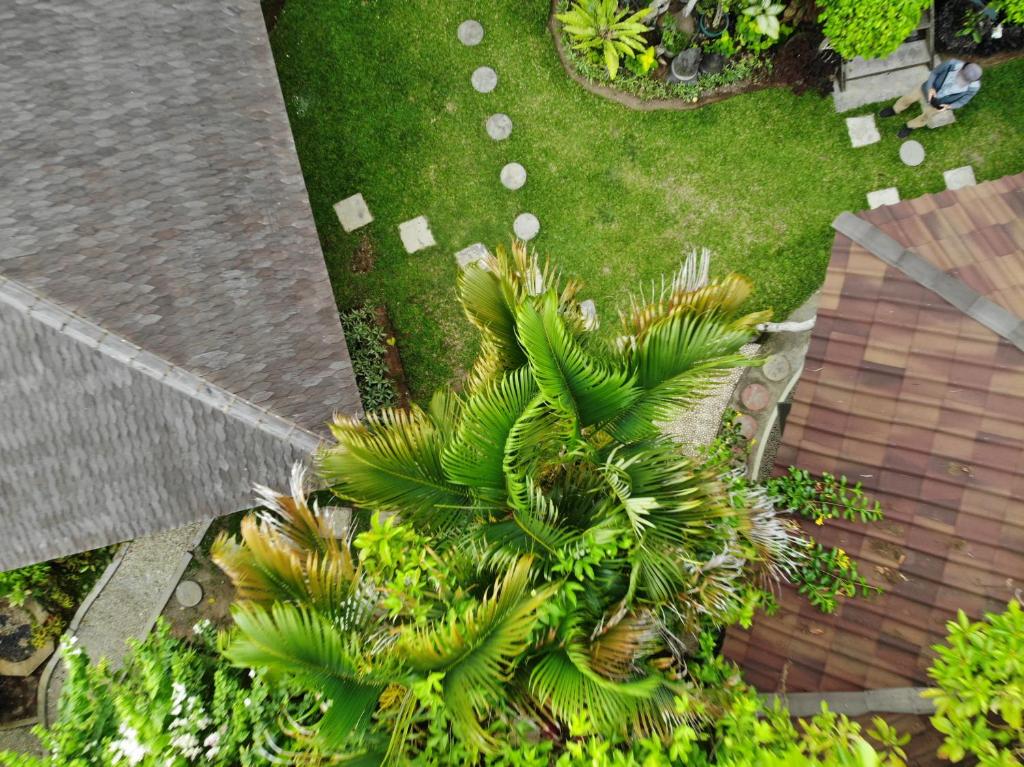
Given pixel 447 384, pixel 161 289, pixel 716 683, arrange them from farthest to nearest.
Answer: pixel 447 384 → pixel 161 289 → pixel 716 683

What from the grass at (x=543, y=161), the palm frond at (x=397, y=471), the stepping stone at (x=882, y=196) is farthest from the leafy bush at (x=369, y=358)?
the stepping stone at (x=882, y=196)

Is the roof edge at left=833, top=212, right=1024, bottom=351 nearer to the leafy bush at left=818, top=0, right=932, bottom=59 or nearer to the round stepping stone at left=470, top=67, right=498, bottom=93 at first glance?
the leafy bush at left=818, top=0, right=932, bottom=59

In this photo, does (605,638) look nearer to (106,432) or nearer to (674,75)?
(106,432)

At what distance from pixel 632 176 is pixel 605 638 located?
670 cm

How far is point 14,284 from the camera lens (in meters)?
5.30

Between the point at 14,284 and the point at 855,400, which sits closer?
the point at 14,284

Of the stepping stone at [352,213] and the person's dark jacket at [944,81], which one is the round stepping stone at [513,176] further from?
the person's dark jacket at [944,81]

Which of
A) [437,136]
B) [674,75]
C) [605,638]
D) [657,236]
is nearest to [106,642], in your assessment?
[605,638]

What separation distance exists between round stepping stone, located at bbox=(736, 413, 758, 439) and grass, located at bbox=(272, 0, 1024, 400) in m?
1.61

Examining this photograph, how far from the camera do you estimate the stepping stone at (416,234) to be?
9.03 metres

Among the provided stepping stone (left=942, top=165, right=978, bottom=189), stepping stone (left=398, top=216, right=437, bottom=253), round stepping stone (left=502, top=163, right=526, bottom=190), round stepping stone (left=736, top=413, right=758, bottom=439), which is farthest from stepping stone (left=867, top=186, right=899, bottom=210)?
stepping stone (left=398, top=216, right=437, bottom=253)

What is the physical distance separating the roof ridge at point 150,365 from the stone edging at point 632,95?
20.6 feet

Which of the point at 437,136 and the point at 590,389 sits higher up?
the point at 437,136

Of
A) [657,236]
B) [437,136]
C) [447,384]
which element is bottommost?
[447,384]
